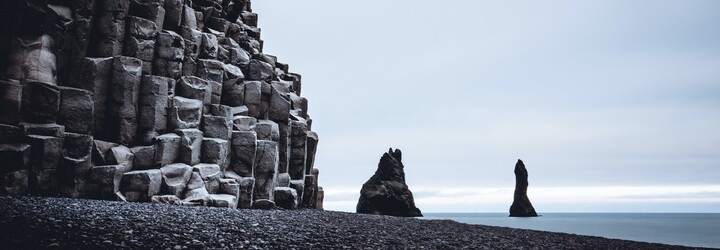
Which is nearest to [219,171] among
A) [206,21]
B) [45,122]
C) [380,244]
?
[45,122]

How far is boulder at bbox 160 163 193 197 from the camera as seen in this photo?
30.2 meters

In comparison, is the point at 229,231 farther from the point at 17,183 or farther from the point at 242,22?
the point at 242,22

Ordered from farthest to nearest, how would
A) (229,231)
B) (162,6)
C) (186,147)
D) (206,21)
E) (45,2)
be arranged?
(206,21)
(162,6)
(186,147)
(45,2)
(229,231)

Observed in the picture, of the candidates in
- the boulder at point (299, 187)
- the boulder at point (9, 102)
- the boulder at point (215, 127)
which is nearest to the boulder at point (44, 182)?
the boulder at point (9, 102)

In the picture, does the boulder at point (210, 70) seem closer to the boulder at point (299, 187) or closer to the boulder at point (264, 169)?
the boulder at point (264, 169)

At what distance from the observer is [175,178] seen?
102 feet

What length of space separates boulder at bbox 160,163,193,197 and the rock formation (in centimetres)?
6410

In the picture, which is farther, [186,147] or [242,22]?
[242,22]

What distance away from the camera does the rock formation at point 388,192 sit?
95562 mm

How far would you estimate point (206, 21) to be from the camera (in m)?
44.1

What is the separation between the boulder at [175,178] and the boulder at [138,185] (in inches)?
30.9

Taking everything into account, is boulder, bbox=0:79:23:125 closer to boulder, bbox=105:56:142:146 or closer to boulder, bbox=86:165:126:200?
boulder, bbox=86:165:126:200

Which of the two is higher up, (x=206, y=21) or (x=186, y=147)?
(x=206, y=21)

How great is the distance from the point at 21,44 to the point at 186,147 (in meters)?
12.0
